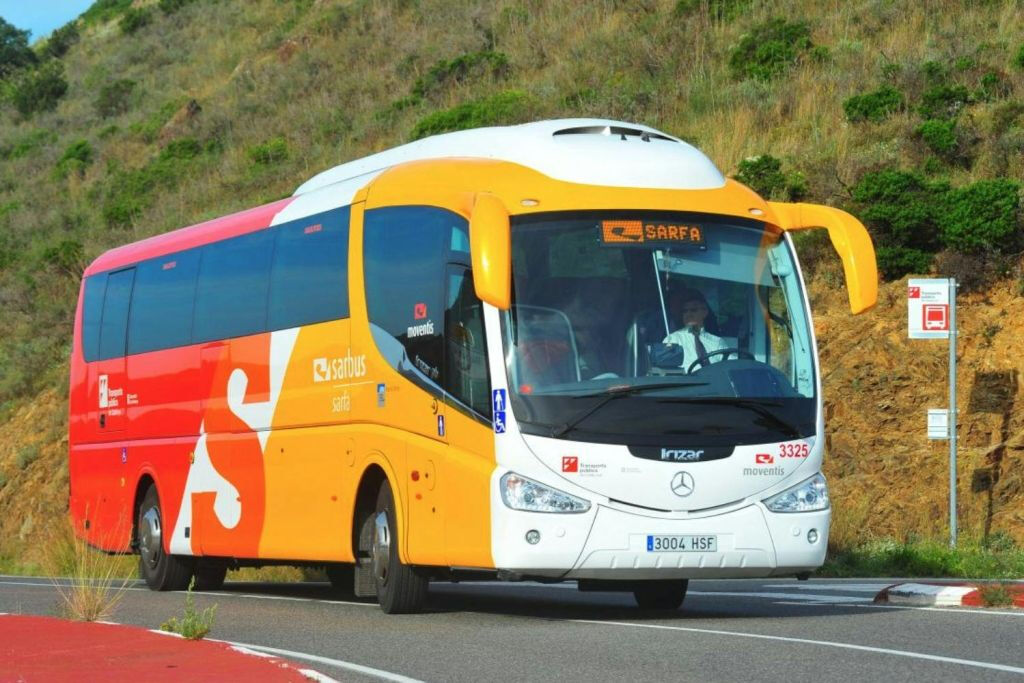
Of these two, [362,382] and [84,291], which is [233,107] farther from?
[362,382]

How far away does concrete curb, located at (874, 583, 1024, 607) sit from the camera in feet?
50.0

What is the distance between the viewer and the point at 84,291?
24109mm

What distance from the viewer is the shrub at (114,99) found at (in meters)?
69.5

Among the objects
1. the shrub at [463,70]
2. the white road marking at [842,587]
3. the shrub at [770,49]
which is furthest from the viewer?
→ the shrub at [463,70]

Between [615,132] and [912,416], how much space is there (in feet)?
39.4

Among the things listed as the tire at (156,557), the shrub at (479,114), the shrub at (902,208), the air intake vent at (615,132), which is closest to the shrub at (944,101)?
the shrub at (902,208)

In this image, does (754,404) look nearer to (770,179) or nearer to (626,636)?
(626,636)

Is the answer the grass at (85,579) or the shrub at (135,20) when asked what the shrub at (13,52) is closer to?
the shrub at (135,20)

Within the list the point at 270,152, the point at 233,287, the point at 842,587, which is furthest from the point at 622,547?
the point at 270,152

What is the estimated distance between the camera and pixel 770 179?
31281 mm

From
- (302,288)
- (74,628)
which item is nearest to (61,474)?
(302,288)

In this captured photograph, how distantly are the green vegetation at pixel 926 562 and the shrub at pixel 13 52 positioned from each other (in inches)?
2883

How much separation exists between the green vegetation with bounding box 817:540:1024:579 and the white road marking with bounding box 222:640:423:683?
30.0ft

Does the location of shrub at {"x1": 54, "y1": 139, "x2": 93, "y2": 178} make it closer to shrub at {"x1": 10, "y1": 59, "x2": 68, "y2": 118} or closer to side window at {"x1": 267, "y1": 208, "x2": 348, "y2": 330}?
shrub at {"x1": 10, "y1": 59, "x2": 68, "y2": 118}
